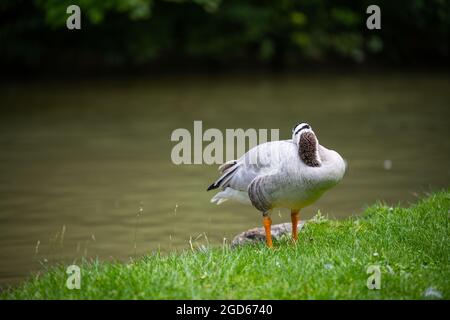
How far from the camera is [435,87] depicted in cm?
2102

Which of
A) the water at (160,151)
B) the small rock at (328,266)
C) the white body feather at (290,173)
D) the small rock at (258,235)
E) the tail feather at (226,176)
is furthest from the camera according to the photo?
the water at (160,151)

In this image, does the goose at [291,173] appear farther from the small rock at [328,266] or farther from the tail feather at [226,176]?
the small rock at [328,266]

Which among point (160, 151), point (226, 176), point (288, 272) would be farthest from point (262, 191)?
point (160, 151)

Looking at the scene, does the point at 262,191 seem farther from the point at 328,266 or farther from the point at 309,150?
the point at 328,266

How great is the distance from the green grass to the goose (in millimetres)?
410

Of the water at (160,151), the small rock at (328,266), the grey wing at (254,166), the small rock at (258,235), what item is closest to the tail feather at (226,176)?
the grey wing at (254,166)

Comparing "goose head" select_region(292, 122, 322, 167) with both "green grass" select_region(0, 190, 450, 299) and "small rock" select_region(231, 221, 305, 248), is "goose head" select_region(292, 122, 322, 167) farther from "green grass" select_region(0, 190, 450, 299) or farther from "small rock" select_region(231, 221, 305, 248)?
"small rock" select_region(231, 221, 305, 248)

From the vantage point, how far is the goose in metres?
5.83

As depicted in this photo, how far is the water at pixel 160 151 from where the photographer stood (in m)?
8.55

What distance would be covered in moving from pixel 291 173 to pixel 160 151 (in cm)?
790

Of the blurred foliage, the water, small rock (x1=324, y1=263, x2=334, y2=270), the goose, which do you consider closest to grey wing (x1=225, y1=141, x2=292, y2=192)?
the goose

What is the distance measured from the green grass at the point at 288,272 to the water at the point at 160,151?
119 cm

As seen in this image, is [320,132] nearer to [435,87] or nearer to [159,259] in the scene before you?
[435,87]
